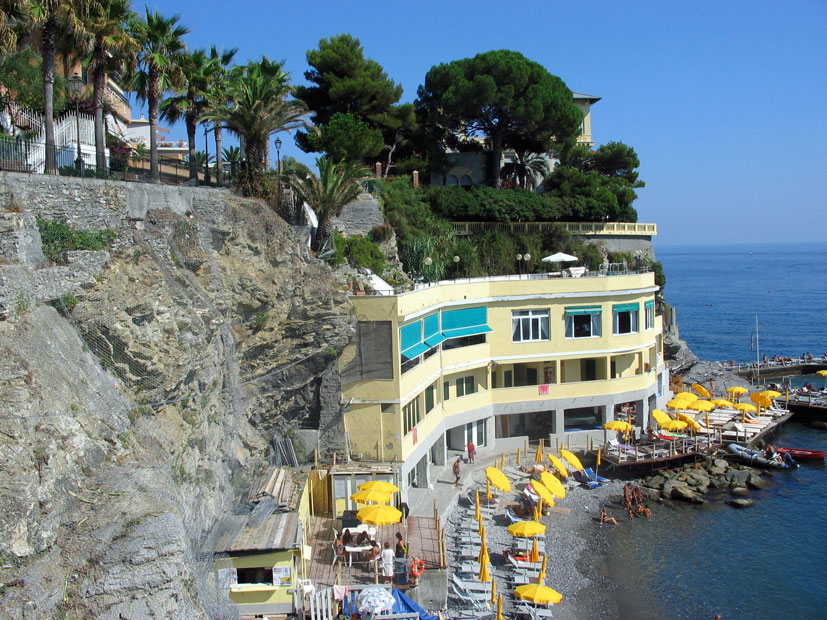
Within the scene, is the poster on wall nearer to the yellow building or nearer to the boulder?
the yellow building

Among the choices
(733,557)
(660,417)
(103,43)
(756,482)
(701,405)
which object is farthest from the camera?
(701,405)

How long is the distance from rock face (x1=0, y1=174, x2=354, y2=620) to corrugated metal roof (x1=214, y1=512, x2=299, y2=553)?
699 millimetres

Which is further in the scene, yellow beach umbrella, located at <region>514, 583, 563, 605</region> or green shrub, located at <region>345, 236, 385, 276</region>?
green shrub, located at <region>345, 236, 385, 276</region>

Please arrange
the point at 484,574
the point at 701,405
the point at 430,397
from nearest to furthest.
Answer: the point at 484,574
the point at 430,397
the point at 701,405

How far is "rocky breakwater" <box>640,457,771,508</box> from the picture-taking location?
109 feet

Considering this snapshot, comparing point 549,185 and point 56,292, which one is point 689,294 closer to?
point 549,185

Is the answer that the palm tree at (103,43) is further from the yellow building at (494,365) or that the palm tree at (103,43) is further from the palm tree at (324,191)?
the yellow building at (494,365)

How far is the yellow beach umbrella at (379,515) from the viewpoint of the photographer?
22.8 metres

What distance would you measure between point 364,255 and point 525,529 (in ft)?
55.2

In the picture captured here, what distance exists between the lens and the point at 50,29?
21531 mm

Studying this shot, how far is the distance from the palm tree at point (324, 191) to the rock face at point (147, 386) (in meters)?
5.31

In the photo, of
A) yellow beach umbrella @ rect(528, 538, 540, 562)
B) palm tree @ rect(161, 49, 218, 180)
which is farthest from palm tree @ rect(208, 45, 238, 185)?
yellow beach umbrella @ rect(528, 538, 540, 562)

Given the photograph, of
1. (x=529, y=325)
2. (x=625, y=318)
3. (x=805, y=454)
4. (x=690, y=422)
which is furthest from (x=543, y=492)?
(x=805, y=454)

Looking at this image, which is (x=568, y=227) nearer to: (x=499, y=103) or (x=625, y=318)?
(x=499, y=103)
